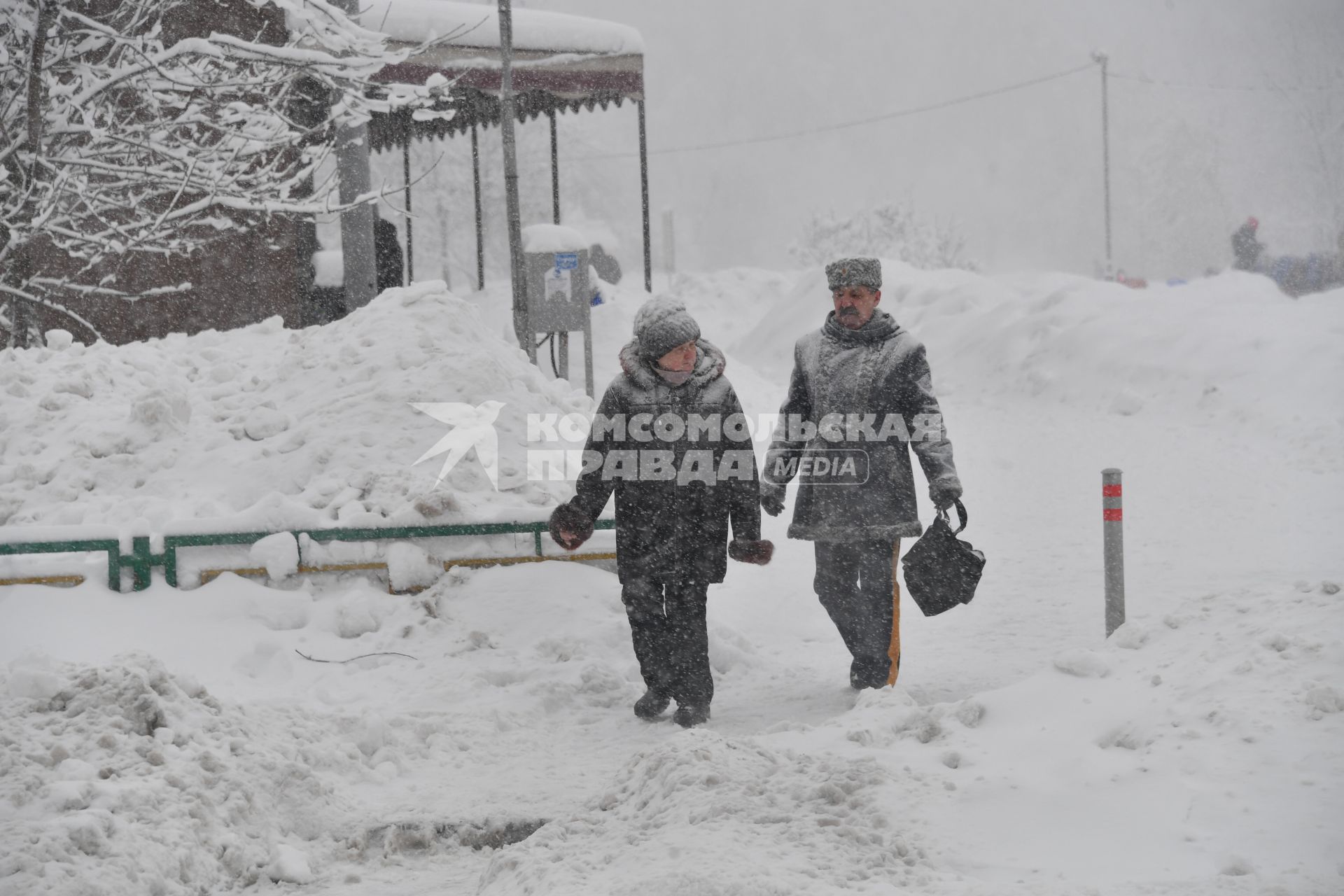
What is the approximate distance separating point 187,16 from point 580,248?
4.26 meters

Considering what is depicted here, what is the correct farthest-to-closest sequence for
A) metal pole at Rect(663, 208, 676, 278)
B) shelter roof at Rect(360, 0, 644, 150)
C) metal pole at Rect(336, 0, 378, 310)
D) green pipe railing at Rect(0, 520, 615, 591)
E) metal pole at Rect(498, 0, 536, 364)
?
metal pole at Rect(663, 208, 676, 278) → shelter roof at Rect(360, 0, 644, 150) → metal pole at Rect(336, 0, 378, 310) → metal pole at Rect(498, 0, 536, 364) → green pipe railing at Rect(0, 520, 615, 591)

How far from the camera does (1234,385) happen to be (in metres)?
12.5

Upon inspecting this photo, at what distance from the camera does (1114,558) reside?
5641 mm

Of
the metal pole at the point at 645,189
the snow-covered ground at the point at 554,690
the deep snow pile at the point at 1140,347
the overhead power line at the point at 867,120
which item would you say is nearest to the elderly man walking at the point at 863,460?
the snow-covered ground at the point at 554,690

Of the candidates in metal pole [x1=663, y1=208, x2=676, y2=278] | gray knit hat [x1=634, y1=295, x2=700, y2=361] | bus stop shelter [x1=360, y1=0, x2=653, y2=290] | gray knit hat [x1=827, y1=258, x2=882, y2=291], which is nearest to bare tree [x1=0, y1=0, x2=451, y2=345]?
gray knit hat [x1=634, y1=295, x2=700, y2=361]

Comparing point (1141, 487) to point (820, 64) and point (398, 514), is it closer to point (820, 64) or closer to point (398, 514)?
point (398, 514)

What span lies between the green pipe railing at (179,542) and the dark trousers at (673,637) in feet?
2.72

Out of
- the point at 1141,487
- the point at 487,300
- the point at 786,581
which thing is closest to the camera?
the point at 786,581

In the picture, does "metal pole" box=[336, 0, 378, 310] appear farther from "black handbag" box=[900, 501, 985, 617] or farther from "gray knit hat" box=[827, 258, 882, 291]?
"black handbag" box=[900, 501, 985, 617]

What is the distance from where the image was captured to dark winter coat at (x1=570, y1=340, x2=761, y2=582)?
4891mm

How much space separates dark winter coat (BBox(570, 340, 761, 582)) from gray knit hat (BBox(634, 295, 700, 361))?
0.28ft

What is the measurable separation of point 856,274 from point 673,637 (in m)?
1.62

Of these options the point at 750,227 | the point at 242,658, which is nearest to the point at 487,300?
the point at 242,658

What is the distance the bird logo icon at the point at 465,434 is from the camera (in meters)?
6.74
